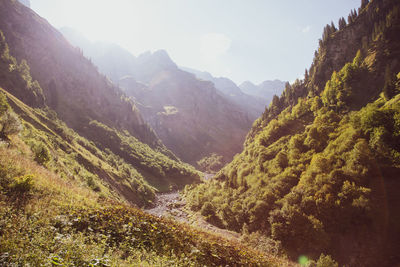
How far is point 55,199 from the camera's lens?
38.3 ft

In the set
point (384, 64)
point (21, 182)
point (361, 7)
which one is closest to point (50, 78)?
point (21, 182)

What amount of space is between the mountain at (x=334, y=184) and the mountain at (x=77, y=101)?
4068 centimetres

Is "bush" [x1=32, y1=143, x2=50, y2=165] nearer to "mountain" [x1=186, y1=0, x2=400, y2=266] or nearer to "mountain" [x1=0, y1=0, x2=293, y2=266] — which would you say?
"mountain" [x1=0, y1=0, x2=293, y2=266]

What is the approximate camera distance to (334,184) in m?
24.9

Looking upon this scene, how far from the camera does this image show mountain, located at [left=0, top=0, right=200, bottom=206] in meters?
92.2

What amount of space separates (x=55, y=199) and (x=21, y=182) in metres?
2.10

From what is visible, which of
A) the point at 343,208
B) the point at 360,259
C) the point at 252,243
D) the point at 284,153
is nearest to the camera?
the point at 360,259

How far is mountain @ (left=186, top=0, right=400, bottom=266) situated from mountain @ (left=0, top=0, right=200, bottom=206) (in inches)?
1601

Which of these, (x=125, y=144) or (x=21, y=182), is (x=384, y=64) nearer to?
(x=21, y=182)

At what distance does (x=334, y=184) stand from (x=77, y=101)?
16516cm

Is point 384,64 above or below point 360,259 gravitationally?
above

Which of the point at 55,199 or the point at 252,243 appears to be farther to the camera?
the point at 252,243

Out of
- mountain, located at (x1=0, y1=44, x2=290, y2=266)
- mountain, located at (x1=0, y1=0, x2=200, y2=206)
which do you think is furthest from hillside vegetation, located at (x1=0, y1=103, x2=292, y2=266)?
mountain, located at (x1=0, y1=0, x2=200, y2=206)

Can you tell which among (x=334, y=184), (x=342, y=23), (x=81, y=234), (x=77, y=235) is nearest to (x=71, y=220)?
(x=77, y=235)
